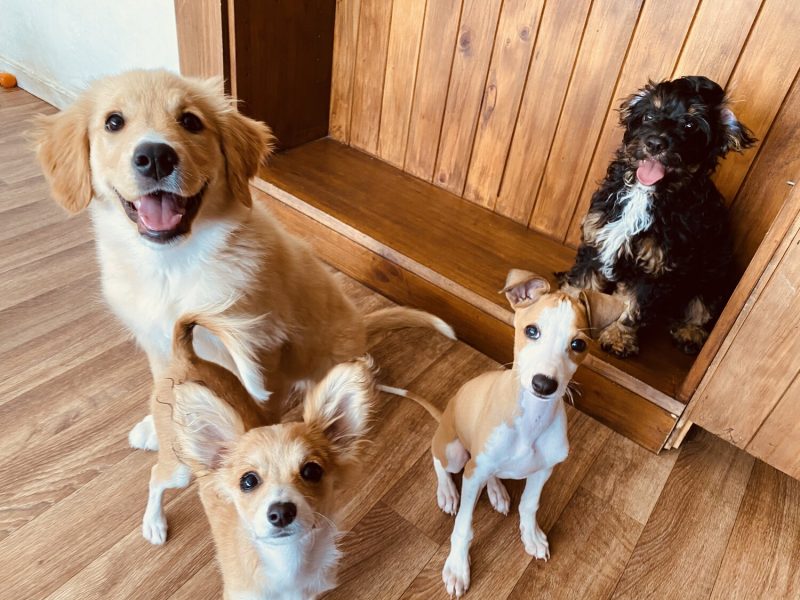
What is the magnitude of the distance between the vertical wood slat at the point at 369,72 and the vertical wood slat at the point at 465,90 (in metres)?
0.34

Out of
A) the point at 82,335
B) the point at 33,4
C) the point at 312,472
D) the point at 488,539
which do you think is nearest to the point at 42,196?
the point at 82,335

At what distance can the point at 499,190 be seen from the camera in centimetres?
224

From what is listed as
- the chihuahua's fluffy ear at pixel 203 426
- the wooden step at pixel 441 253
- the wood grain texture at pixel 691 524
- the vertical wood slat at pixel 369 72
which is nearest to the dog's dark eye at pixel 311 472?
the chihuahua's fluffy ear at pixel 203 426

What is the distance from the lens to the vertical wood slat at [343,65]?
2.32 meters

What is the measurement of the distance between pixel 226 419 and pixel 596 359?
1162mm

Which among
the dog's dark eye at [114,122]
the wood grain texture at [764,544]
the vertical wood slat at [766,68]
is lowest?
the wood grain texture at [764,544]

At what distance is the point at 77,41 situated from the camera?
9.07 ft

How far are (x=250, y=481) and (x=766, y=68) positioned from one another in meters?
1.68

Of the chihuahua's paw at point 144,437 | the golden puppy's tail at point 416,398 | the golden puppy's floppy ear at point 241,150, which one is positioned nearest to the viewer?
the golden puppy's floppy ear at point 241,150

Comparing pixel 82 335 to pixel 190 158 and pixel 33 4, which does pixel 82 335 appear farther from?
pixel 33 4

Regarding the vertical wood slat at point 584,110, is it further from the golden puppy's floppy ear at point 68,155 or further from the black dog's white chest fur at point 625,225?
the golden puppy's floppy ear at point 68,155

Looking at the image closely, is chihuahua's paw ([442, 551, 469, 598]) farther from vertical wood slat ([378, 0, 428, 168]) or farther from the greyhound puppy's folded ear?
vertical wood slat ([378, 0, 428, 168])

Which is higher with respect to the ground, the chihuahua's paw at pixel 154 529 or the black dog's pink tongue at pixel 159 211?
the black dog's pink tongue at pixel 159 211

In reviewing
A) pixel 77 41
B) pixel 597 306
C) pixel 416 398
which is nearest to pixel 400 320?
pixel 416 398
